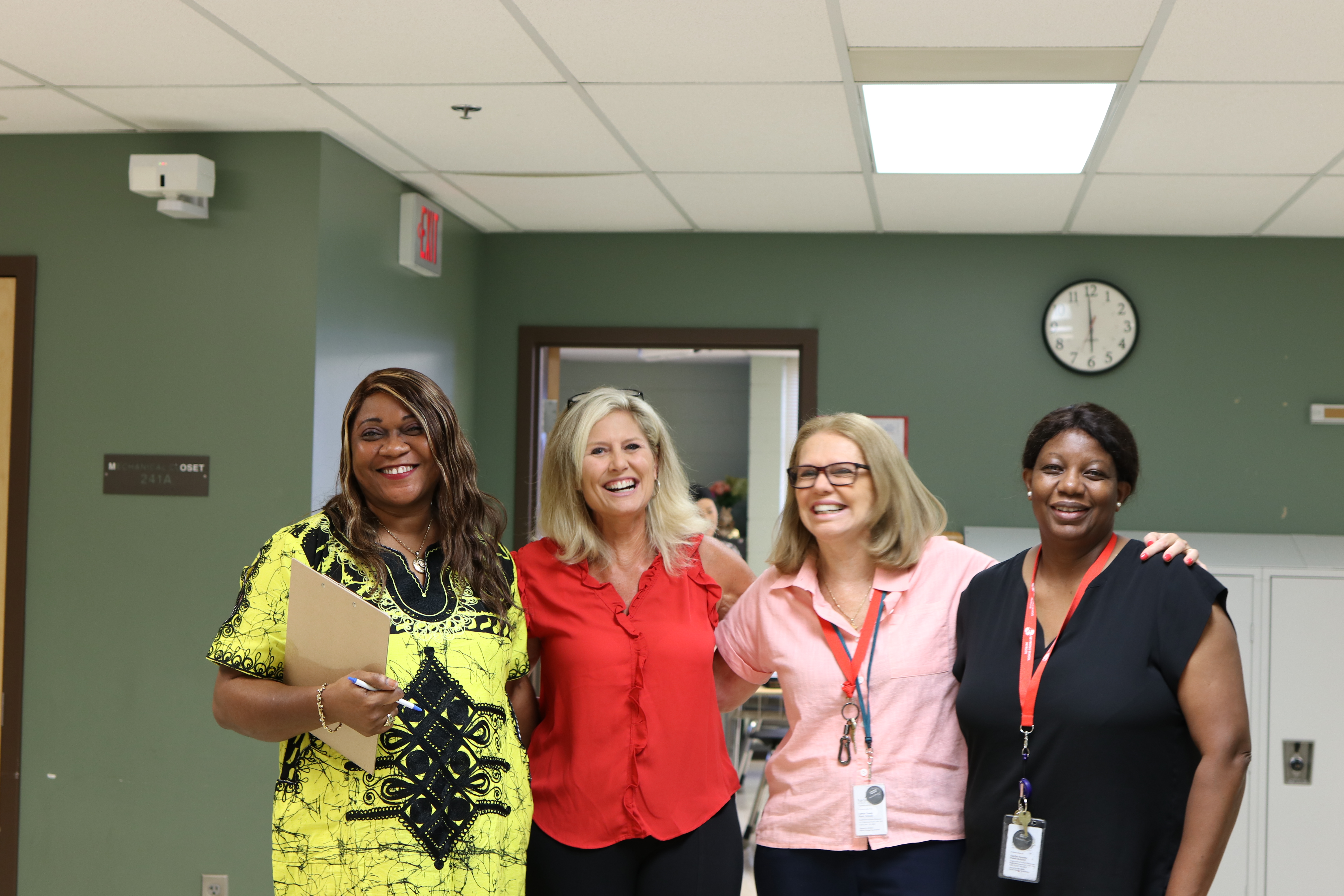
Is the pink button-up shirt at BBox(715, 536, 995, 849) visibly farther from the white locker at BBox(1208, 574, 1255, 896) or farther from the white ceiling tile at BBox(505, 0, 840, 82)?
the white locker at BBox(1208, 574, 1255, 896)

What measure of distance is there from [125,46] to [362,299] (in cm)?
111

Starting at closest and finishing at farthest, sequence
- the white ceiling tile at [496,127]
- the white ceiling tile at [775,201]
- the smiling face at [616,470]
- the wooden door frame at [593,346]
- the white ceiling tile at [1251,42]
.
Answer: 1. the smiling face at [616,470]
2. the white ceiling tile at [1251,42]
3. the white ceiling tile at [496,127]
4. the white ceiling tile at [775,201]
5. the wooden door frame at [593,346]

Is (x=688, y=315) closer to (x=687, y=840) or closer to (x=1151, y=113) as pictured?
(x=1151, y=113)

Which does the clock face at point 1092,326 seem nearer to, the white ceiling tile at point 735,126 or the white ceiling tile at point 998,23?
the white ceiling tile at point 735,126

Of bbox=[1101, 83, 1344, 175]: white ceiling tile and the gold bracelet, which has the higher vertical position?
bbox=[1101, 83, 1344, 175]: white ceiling tile

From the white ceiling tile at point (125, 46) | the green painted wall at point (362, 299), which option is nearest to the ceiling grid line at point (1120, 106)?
the white ceiling tile at point (125, 46)

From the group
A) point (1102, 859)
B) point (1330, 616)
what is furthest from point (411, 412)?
point (1330, 616)

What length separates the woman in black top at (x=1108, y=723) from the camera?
1.60 m

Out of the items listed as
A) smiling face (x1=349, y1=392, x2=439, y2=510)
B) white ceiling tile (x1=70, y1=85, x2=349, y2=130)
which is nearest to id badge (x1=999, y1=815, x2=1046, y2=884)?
smiling face (x1=349, y1=392, x2=439, y2=510)

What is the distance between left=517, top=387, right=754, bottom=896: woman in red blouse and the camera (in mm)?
1902

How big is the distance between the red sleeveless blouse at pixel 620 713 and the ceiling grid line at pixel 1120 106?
1554 millimetres

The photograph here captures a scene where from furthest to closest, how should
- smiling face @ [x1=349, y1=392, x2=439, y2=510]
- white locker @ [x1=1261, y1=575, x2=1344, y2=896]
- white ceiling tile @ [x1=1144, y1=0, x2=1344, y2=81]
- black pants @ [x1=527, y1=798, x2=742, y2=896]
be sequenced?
white locker @ [x1=1261, y1=575, x2=1344, y2=896], white ceiling tile @ [x1=1144, y1=0, x2=1344, y2=81], black pants @ [x1=527, y1=798, x2=742, y2=896], smiling face @ [x1=349, y1=392, x2=439, y2=510]

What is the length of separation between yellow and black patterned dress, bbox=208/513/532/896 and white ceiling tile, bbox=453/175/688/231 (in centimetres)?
228

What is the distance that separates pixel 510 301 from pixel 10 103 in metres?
2.12
